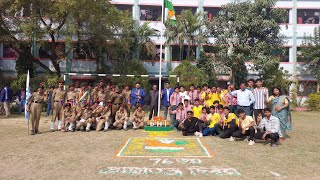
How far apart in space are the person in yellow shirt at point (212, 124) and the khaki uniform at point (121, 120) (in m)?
2.93

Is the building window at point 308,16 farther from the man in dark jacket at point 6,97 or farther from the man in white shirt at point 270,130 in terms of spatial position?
the man in dark jacket at point 6,97

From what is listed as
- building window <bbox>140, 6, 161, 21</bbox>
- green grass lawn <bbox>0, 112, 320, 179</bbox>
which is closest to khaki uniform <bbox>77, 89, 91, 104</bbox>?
green grass lawn <bbox>0, 112, 320, 179</bbox>

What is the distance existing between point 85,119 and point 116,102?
51.2 inches

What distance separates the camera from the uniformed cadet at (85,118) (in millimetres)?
11234

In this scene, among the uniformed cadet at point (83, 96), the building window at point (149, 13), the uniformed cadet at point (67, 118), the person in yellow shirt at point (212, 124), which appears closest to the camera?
the person in yellow shirt at point (212, 124)

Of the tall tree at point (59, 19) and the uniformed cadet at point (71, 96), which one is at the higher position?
the tall tree at point (59, 19)

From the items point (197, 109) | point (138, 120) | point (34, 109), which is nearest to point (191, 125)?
point (197, 109)

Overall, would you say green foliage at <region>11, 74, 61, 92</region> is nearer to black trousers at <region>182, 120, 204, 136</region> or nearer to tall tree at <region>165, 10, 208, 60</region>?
tall tree at <region>165, 10, 208, 60</region>

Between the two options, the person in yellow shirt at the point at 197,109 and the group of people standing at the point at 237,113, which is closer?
the group of people standing at the point at 237,113

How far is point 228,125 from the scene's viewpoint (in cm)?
987

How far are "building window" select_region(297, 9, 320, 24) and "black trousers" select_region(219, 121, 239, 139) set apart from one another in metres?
22.2

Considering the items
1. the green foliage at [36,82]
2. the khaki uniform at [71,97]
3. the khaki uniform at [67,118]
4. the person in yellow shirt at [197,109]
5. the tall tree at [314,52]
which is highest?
the tall tree at [314,52]

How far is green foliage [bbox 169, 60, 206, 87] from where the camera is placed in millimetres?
21438

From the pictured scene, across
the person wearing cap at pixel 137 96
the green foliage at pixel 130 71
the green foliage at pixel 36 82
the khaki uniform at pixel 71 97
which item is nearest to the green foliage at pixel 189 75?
the green foliage at pixel 130 71
